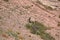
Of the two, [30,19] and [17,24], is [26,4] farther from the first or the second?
[17,24]

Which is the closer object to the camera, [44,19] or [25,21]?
[25,21]

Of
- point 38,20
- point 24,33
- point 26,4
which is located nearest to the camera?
point 24,33

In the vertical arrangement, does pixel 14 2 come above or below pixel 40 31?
above

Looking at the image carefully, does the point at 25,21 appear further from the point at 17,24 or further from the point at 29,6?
the point at 29,6

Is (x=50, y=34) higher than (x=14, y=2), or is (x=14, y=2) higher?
(x=14, y=2)

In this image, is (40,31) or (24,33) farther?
(40,31)

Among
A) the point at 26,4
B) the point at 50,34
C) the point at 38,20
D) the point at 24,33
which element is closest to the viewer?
the point at 24,33

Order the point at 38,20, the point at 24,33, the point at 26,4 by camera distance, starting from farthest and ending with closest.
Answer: the point at 26,4, the point at 38,20, the point at 24,33

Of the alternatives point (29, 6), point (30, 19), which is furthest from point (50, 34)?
point (29, 6)

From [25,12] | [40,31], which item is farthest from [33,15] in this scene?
[40,31]
